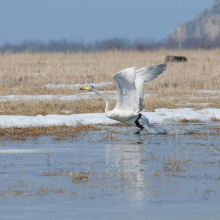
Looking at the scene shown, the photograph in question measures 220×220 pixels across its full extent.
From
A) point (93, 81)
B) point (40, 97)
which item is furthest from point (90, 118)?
point (93, 81)

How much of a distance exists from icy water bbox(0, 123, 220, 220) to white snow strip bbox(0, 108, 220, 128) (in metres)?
1.65

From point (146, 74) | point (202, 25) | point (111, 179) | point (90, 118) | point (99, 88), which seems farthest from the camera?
point (202, 25)

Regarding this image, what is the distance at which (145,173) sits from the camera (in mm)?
5496

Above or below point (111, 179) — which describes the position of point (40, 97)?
above

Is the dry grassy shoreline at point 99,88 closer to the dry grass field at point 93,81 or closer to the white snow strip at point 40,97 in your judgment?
the dry grass field at point 93,81

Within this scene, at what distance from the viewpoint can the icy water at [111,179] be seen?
4.14 metres

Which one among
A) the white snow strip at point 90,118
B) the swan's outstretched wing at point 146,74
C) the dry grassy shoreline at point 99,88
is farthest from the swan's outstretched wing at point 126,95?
the dry grassy shoreline at point 99,88

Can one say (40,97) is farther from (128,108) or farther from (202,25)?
(202,25)

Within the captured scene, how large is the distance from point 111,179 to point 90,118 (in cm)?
526

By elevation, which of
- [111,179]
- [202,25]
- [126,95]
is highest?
[202,25]

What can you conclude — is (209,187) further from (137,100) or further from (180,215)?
(137,100)

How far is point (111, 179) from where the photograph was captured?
520 cm

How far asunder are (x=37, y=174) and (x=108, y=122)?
4.93 metres

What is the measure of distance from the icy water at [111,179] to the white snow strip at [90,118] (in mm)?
1649
